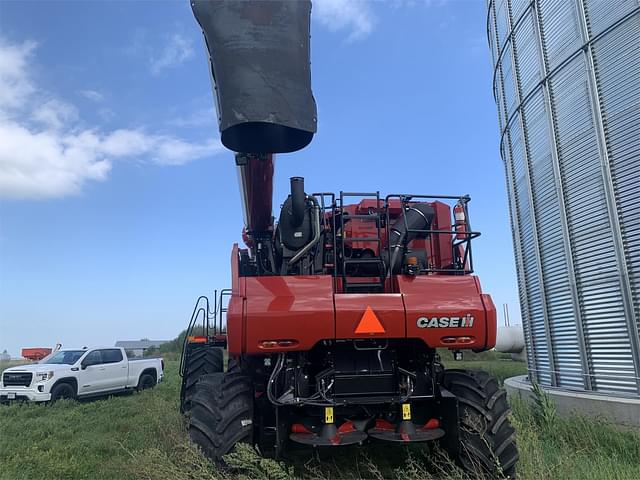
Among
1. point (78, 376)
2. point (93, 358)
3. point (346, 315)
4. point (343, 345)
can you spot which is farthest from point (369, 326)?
point (93, 358)

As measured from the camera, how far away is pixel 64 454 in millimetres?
6980

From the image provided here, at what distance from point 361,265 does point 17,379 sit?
12.2 metres

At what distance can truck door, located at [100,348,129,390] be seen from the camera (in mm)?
15531

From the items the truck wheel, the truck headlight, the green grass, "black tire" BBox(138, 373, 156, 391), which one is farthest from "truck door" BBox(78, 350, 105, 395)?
the truck wheel

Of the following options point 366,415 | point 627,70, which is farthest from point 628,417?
point 627,70

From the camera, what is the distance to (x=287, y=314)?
4.83 metres

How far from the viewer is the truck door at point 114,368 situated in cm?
1553

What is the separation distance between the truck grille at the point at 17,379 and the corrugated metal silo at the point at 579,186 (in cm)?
1280

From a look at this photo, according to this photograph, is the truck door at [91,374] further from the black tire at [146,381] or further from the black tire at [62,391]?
the black tire at [146,381]

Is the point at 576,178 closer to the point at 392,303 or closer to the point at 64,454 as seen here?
the point at 392,303

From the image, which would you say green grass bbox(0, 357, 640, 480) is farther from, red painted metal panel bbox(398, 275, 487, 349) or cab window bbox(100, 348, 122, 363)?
cab window bbox(100, 348, 122, 363)

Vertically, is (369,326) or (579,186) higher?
(579,186)

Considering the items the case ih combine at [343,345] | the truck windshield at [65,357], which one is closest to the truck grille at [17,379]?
the truck windshield at [65,357]

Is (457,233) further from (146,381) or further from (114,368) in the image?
(146,381)
